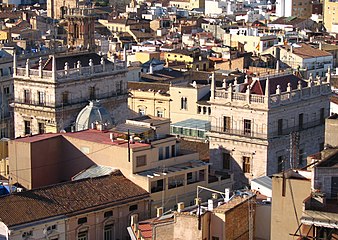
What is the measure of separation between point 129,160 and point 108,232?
178 inches

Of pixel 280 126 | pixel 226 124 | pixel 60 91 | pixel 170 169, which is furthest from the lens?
pixel 60 91

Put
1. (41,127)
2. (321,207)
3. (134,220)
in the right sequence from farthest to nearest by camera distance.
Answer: (41,127), (134,220), (321,207)

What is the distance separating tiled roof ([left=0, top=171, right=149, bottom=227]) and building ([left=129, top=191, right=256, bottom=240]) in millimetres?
6216

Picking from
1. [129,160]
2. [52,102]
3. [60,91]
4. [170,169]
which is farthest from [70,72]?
[129,160]

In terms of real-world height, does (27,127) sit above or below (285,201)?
below

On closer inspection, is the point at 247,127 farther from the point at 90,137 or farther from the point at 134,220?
the point at 134,220

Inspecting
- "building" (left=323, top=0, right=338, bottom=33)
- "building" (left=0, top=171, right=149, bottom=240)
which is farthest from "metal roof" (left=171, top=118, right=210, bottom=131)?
"building" (left=323, top=0, right=338, bottom=33)

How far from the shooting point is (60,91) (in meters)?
73.9

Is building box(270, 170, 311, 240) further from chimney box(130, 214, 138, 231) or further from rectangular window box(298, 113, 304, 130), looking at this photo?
rectangular window box(298, 113, 304, 130)

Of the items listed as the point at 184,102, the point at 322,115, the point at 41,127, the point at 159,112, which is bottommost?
the point at 159,112

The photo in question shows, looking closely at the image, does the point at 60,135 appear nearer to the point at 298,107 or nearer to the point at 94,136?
the point at 94,136

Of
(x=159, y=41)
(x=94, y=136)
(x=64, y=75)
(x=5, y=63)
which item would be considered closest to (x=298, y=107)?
(x=94, y=136)

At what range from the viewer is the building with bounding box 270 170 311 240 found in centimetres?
3894

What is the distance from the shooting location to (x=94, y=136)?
61.8 metres
